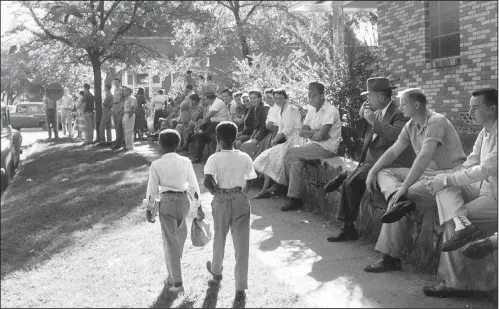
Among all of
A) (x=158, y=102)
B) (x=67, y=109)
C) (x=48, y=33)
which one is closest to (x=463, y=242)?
(x=48, y=33)

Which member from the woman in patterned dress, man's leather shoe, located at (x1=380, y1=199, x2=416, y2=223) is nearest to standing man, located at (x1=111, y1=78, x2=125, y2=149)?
the woman in patterned dress

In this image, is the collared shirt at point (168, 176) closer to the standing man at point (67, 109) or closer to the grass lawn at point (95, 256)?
the grass lawn at point (95, 256)

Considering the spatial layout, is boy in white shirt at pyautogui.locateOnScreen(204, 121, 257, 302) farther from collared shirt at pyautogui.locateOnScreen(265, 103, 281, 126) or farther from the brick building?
the brick building

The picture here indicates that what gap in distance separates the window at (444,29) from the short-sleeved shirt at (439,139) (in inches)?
263

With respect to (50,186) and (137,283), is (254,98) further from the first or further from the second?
(137,283)

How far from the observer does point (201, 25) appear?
20688mm

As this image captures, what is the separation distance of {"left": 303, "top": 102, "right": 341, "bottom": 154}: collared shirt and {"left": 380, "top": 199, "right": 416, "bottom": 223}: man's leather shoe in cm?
302

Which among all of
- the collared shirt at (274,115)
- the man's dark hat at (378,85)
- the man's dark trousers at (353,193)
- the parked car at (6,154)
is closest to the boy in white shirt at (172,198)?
the man's dark trousers at (353,193)

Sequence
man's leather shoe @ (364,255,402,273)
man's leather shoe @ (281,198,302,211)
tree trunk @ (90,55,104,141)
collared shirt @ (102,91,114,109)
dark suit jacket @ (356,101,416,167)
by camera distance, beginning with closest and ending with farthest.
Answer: man's leather shoe @ (364,255,402,273), dark suit jacket @ (356,101,416,167), man's leather shoe @ (281,198,302,211), collared shirt @ (102,91,114,109), tree trunk @ (90,55,104,141)

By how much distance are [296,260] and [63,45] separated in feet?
50.0

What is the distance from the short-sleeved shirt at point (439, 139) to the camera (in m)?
5.41

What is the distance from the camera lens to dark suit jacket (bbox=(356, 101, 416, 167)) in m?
6.11

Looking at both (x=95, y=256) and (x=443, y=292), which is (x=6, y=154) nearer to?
(x=95, y=256)

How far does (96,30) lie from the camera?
1748 cm
